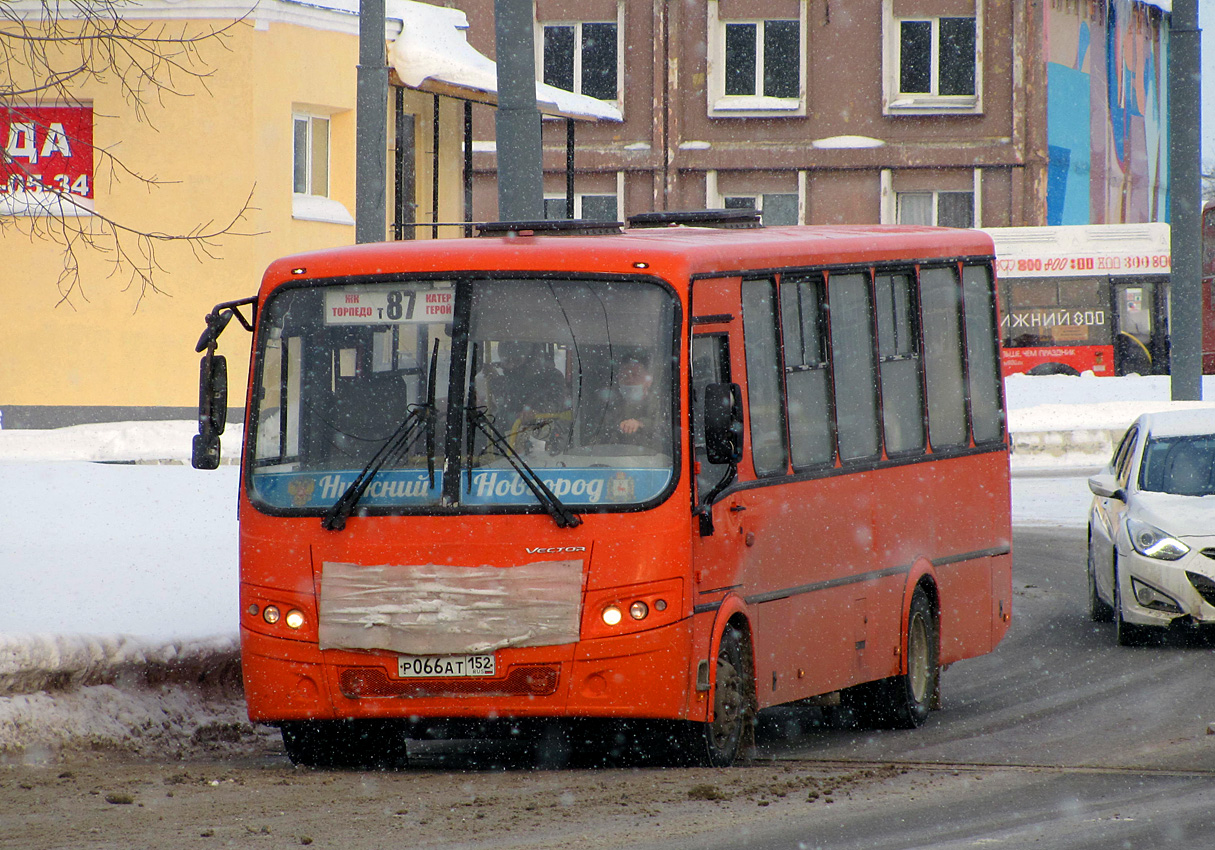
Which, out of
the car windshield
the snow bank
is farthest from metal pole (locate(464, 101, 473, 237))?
the snow bank

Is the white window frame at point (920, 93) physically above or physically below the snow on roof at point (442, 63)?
above

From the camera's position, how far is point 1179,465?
47.7 feet

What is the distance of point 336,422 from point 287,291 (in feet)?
2.26

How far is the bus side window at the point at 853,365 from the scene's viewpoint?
1068 cm

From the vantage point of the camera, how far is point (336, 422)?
30.5 ft

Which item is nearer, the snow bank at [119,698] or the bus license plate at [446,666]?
the bus license plate at [446,666]

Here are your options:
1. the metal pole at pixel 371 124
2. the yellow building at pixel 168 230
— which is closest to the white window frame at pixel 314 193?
the yellow building at pixel 168 230

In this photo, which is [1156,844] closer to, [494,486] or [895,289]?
[494,486]

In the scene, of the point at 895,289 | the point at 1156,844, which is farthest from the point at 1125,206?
the point at 1156,844

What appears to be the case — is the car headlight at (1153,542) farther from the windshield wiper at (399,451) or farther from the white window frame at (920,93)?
the white window frame at (920,93)

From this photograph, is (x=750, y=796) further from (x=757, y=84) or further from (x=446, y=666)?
(x=757, y=84)

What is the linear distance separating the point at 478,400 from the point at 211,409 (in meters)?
1.29

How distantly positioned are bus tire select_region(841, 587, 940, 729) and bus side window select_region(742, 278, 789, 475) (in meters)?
2.00

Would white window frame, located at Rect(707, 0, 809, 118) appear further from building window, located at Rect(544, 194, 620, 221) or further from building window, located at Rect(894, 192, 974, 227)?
building window, located at Rect(894, 192, 974, 227)
